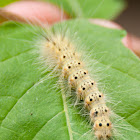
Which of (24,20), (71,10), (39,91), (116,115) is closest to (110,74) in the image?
(116,115)

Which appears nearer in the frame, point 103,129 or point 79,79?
point 103,129

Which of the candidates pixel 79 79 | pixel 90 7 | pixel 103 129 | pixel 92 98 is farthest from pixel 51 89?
pixel 90 7

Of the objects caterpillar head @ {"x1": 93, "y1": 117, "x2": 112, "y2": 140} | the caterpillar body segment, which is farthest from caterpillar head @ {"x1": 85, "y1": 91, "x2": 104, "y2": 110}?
caterpillar head @ {"x1": 93, "y1": 117, "x2": 112, "y2": 140}

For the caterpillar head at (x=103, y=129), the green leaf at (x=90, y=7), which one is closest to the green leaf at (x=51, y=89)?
the caterpillar head at (x=103, y=129)

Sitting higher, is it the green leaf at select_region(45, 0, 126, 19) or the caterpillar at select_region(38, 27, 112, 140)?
the green leaf at select_region(45, 0, 126, 19)

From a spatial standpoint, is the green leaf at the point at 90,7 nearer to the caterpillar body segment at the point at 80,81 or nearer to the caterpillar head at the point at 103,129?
the caterpillar body segment at the point at 80,81

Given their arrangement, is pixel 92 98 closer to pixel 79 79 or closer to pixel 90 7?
pixel 79 79

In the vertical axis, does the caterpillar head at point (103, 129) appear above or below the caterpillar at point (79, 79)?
below

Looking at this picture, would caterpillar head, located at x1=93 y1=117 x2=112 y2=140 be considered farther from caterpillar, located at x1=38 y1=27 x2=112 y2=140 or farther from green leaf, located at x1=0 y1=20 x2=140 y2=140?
green leaf, located at x1=0 y1=20 x2=140 y2=140

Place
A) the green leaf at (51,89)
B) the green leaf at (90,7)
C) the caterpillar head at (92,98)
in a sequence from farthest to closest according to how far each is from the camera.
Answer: the green leaf at (90,7) < the caterpillar head at (92,98) < the green leaf at (51,89)
